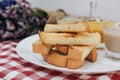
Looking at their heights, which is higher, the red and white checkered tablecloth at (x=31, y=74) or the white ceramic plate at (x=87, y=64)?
the white ceramic plate at (x=87, y=64)

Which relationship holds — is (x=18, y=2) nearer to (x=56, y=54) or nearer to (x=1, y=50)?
(x=1, y=50)

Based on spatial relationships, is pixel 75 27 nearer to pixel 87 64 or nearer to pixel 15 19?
pixel 87 64

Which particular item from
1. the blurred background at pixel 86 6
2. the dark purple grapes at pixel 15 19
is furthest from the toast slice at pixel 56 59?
the blurred background at pixel 86 6

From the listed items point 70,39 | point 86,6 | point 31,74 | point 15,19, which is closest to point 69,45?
point 70,39

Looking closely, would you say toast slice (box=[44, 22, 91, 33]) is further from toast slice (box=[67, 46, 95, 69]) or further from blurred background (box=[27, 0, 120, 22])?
blurred background (box=[27, 0, 120, 22])

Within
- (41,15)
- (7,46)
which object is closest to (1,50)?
(7,46)

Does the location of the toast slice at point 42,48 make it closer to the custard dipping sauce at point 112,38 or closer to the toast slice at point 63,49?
the toast slice at point 63,49
